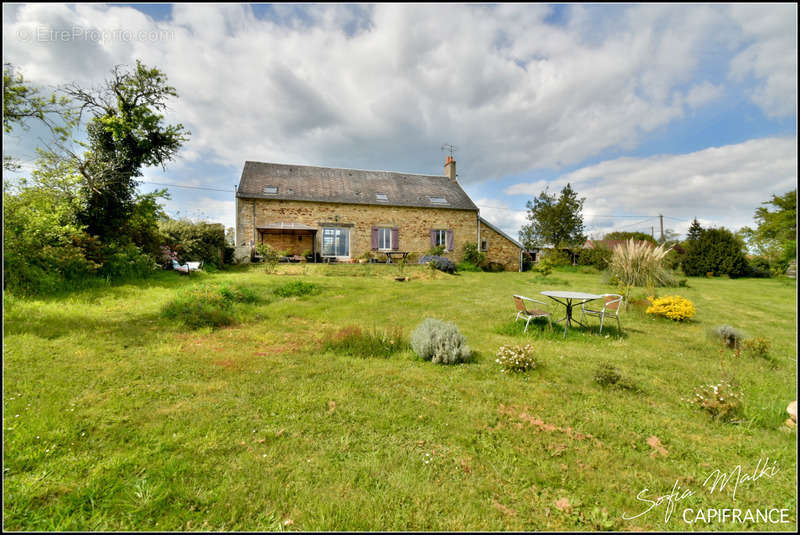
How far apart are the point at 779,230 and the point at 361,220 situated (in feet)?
81.7

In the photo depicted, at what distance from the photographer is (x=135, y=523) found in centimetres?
185

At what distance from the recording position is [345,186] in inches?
779

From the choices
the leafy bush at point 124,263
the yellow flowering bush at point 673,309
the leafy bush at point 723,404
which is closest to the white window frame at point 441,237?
the yellow flowering bush at point 673,309

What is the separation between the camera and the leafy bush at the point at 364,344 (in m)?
4.73

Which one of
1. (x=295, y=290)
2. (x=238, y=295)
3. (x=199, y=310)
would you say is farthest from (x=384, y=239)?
(x=199, y=310)

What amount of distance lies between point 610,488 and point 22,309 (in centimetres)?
853

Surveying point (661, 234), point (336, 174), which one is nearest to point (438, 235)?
point (336, 174)

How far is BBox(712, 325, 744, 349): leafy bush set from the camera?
16.6 ft

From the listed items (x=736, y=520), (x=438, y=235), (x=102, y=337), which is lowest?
(x=736, y=520)

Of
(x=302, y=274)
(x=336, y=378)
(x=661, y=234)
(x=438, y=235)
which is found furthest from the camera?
(x=661, y=234)

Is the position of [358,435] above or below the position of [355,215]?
below

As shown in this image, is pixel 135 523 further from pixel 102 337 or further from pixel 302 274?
pixel 302 274

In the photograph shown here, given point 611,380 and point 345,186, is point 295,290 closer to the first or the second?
point 611,380

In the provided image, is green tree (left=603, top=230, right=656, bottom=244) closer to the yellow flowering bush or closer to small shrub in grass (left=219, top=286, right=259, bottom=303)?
the yellow flowering bush
